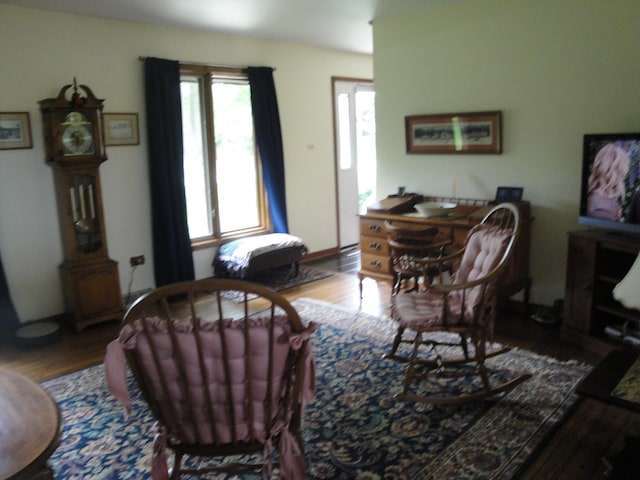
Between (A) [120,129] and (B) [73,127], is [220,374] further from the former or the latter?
(A) [120,129]

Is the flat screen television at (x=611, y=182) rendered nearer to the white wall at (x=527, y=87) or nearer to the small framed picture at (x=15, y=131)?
the white wall at (x=527, y=87)

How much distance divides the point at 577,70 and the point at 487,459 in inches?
104

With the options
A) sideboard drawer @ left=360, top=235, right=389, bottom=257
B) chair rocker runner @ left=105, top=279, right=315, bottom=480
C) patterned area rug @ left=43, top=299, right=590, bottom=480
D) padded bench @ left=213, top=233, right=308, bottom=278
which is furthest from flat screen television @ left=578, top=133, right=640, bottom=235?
padded bench @ left=213, top=233, right=308, bottom=278

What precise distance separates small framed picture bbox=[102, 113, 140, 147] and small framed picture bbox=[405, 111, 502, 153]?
2.30 metres

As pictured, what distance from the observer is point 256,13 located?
423 centimetres

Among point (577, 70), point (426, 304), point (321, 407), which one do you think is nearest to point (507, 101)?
point (577, 70)

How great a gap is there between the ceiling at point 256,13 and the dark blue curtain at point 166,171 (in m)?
0.44

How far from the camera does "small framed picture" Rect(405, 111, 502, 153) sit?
13.3 feet

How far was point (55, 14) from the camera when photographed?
13.0 ft

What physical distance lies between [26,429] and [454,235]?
301 cm

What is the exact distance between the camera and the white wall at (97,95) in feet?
12.7

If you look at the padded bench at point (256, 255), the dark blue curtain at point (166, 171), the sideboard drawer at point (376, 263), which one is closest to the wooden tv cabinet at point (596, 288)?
the sideboard drawer at point (376, 263)

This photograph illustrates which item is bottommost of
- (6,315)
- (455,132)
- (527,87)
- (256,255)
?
(6,315)

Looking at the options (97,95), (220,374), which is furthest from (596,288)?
(97,95)
